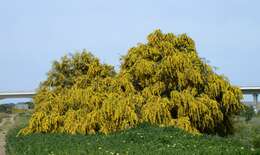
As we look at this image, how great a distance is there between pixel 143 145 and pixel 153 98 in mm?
7170

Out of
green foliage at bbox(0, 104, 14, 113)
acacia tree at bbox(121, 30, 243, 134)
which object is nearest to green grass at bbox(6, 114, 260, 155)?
acacia tree at bbox(121, 30, 243, 134)

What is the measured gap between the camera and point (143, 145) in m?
16.3

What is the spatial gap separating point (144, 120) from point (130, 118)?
0.64 metres

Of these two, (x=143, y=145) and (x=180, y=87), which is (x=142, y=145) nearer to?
(x=143, y=145)

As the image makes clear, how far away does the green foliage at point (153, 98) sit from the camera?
75.2ft

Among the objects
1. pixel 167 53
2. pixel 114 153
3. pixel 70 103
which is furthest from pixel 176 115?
pixel 114 153

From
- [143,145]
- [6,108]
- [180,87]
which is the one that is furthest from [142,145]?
[6,108]

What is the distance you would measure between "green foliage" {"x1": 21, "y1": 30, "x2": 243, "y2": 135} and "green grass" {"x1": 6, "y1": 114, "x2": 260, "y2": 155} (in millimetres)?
2131

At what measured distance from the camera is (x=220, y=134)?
24.7m

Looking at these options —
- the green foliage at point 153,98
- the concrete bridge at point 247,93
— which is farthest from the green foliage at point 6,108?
the green foliage at point 153,98

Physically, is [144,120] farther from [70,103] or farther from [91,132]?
[70,103]

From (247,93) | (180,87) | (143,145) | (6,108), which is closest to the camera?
(143,145)

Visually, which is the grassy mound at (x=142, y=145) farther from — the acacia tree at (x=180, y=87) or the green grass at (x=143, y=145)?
the acacia tree at (x=180, y=87)

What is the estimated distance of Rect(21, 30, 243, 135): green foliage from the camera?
22.9 metres
